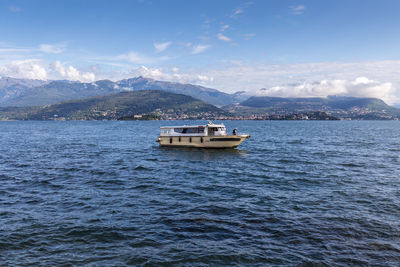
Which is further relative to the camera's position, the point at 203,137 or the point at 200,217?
the point at 203,137

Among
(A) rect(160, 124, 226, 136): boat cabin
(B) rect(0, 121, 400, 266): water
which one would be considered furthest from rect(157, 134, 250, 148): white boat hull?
(B) rect(0, 121, 400, 266): water

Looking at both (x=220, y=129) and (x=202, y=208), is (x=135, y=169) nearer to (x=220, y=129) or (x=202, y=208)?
(x=202, y=208)

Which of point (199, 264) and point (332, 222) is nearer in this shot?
point (199, 264)

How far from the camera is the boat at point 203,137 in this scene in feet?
160

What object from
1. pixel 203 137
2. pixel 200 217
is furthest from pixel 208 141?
pixel 200 217

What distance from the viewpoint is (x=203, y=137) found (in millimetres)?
49812

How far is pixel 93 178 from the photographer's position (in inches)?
1073

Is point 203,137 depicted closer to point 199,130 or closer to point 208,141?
point 208,141

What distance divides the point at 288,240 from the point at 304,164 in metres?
23.9

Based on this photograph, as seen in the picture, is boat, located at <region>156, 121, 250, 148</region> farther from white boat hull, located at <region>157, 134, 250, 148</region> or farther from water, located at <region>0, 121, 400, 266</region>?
water, located at <region>0, 121, 400, 266</region>

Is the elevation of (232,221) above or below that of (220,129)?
below

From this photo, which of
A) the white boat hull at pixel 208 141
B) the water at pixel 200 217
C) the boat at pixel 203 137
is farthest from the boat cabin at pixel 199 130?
the water at pixel 200 217

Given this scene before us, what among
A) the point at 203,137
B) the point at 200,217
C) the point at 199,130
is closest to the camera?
the point at 200,217

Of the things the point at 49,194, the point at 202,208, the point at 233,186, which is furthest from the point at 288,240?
the point at 49,194
